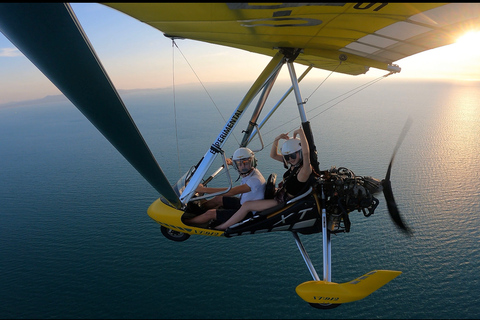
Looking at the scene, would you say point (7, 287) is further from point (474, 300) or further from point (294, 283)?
point (474, 300)

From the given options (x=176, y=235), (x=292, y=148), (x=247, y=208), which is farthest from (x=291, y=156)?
(x=176, y=235)

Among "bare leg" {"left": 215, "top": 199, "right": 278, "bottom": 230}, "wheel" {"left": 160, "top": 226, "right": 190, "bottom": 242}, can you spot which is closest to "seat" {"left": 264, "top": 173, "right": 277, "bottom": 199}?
"bare leg" {"left": 215, "top": 199, "right": 278, "bottom": 230}

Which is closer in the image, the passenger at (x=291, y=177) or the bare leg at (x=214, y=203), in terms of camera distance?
the passenger at (x=291, y=177)

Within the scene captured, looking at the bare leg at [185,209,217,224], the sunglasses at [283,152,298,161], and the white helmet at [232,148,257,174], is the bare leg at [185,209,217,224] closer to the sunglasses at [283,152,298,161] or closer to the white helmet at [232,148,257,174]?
the white helmet at [232,148,257,174]

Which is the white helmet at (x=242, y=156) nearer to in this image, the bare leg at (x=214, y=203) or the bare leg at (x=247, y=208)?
the bare leg at (x=247, y=208)

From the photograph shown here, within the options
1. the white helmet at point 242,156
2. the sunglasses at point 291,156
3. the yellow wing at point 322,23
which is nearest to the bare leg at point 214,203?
the white helmet at point 242,156

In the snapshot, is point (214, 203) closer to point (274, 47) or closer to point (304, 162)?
point (304, 162)
